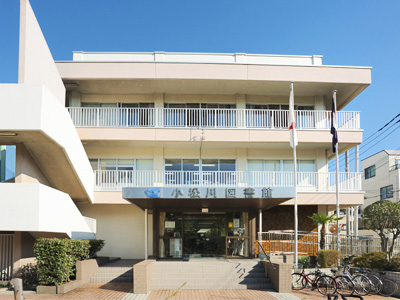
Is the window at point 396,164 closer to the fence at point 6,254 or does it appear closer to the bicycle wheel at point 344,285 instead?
the bicycle wheel at point 344,285

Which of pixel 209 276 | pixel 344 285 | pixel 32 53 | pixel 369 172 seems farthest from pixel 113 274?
pixel 369 172

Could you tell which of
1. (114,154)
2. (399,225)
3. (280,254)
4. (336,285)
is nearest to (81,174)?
(114,154)

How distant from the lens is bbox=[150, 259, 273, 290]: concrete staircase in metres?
16.2

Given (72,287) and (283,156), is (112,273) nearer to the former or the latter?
(72,287)

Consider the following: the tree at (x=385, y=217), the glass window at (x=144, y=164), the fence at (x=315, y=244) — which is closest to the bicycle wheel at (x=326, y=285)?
the tree at (x=385, y=217)

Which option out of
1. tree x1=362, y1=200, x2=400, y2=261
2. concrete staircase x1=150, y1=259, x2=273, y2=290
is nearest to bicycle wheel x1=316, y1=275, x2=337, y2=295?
concrete staircase x1=150, y1=259, x2=273, y2=290

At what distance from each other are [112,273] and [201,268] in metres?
3.81

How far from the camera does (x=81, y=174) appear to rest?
63.1ft

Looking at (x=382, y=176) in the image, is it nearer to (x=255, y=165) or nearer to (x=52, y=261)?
(x=255, y=165)

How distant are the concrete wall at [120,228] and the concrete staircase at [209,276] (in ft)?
18.2

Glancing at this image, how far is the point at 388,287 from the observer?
14828 millimetres

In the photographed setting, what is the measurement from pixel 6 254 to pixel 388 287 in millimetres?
14526

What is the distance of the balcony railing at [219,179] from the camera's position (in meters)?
22.3

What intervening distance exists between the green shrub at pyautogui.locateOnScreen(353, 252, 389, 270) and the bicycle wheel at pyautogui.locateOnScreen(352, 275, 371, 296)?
1.38 metres
